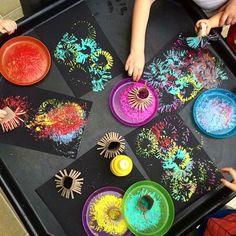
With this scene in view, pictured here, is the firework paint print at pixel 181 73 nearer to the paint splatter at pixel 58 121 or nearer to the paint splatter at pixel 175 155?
the paint splatter at pixel 175 155

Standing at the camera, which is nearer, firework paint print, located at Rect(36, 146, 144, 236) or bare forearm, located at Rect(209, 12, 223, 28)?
firework paint print, located at Rect(36, 146, 144, 236)

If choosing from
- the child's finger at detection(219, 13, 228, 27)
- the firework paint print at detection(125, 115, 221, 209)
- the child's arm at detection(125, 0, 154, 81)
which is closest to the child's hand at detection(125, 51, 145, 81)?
the child's arm at detection(125, 0, 154, 81)

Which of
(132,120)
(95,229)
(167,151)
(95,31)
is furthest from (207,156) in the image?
(95,31)

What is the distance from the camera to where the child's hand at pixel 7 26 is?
821 mm

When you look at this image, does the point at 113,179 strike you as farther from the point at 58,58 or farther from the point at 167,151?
the point at 58,58

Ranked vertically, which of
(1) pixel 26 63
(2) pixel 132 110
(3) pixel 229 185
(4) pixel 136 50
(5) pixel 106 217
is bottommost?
(3) pixel 229 185

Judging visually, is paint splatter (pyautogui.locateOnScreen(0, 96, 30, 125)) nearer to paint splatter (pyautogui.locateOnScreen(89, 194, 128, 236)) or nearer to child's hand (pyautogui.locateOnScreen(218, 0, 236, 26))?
paint splatter (pyautogui.locateOnScreen(89, 194, 128, 236))

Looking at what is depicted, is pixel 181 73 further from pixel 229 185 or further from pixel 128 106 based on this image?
pixel 229 185

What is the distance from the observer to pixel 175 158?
85 centimetres

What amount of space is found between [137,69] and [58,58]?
0.20 meters

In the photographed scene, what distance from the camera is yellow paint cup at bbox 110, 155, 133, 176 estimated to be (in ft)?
2.63

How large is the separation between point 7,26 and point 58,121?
26 centimetres

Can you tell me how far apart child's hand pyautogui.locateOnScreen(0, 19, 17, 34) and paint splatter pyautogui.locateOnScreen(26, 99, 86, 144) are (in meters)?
0.19

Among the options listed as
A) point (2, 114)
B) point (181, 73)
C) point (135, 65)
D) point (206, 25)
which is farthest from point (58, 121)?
point (206, 25)
